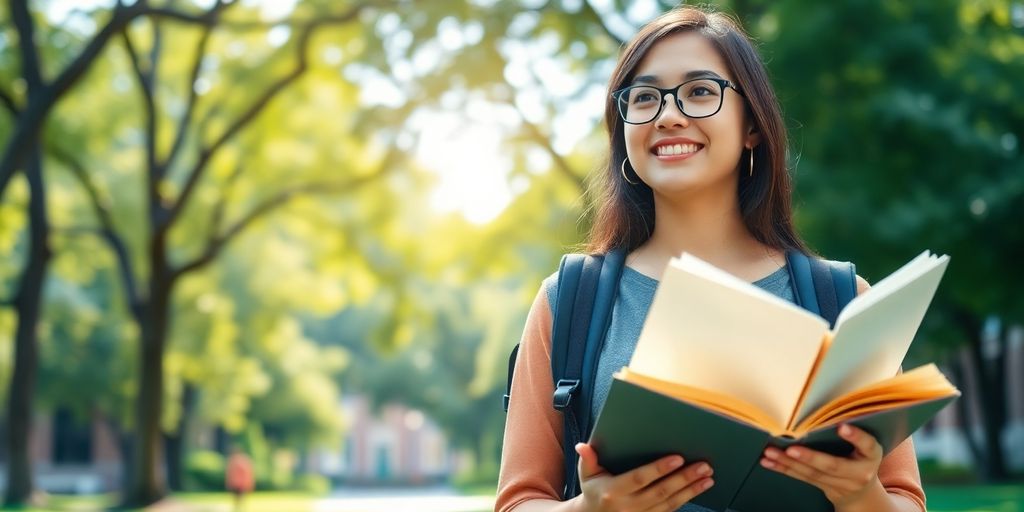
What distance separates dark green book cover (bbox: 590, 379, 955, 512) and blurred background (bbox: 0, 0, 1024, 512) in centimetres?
105

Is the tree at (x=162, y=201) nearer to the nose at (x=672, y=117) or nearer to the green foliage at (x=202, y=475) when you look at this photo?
the nose at (x=672, y=117)

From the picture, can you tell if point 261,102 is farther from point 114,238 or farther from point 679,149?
point 679,149

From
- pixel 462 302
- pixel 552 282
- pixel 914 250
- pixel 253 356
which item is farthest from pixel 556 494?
pixel 462 302

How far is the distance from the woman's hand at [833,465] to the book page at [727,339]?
5 centimetres

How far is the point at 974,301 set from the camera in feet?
53.1

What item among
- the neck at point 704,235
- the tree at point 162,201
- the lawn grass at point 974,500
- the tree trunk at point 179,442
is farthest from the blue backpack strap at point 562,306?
the tree trunk at point 179,442

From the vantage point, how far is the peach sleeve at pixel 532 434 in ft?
7.29

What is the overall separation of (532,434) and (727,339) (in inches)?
21.1

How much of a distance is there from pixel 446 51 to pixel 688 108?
14708 millimetres

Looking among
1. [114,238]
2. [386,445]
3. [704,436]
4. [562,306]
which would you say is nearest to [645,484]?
[704,436]

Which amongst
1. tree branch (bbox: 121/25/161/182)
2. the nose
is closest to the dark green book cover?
the nose

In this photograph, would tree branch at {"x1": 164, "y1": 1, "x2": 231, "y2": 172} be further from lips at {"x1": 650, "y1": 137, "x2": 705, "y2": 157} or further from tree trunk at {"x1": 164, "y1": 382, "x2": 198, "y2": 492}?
tree trunk at {"x1": 164, "y1": 382, "x2": 198, "y2": 492}

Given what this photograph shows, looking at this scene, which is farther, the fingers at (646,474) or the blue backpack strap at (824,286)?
the blue backpack strap at (824,286)

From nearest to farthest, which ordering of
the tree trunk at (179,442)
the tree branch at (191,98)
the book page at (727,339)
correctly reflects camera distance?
1. the book page at (727,339)
2. the tree branch at (191,98)
3. the tree trunk at (179,442)
